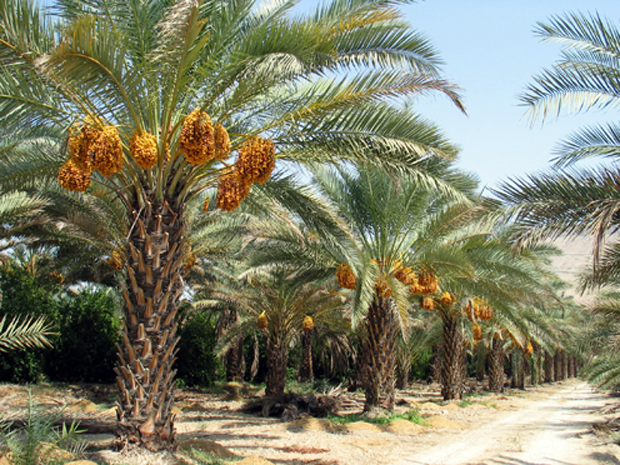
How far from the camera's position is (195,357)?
20.8 meters

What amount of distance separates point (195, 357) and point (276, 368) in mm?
5868

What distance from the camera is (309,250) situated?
519 inches

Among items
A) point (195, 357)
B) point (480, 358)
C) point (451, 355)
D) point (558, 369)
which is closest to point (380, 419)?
point (451, 355)

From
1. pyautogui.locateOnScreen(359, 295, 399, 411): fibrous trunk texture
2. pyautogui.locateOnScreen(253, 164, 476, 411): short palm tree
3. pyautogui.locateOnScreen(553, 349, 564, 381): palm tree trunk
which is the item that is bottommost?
pyautogui.locateOnScreen(553, 349, 564, 381): palm tree trunk

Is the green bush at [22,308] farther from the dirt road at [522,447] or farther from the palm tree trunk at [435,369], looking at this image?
the palm tree trunk at [435,369]

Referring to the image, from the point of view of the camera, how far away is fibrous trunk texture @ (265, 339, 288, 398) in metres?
15.9

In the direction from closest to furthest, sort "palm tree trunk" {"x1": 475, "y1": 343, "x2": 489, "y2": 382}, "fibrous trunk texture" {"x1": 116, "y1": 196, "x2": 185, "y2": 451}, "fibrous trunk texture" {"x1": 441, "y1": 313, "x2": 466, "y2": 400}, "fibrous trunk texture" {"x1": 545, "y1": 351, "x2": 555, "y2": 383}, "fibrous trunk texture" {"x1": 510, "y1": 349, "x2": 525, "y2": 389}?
"fibrous trunk texture" {"x1": 116, "y1": 196, "x2": 185, "y2": 451} → "fibrous trunk texture" {"x1": 441, "y1": 313, "x2": 466, "y2": 400} → "fibrous trunk texture" {"x1": 510, "y1": 349, "x2": 525, "y2": 389} → "palm tree trunk" {"x1": 475, "y1": 343, "x2": 489, "y2": 382} → "fibrous trunk texture" {"x1": 545, "y1": 351, "x2": 555, "y2": 383}

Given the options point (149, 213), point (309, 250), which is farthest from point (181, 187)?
point (309, 250)

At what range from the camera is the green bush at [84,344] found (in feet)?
58.4

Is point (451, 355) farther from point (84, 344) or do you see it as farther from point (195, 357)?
point (84, 344)

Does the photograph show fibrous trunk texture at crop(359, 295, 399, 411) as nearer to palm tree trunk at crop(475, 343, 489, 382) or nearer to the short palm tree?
the short palm tree

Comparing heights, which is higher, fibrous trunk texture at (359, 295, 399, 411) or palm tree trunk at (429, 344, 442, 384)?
fibrous trunk texture at (359, 295, 399, 411)

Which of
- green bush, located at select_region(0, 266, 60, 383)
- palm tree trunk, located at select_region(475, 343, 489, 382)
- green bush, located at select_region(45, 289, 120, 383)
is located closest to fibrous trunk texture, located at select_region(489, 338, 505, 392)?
palm tree trunk, located at select_region(475, 343, 489, 382)

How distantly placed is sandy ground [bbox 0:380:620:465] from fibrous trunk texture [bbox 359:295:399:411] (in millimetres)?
1336
